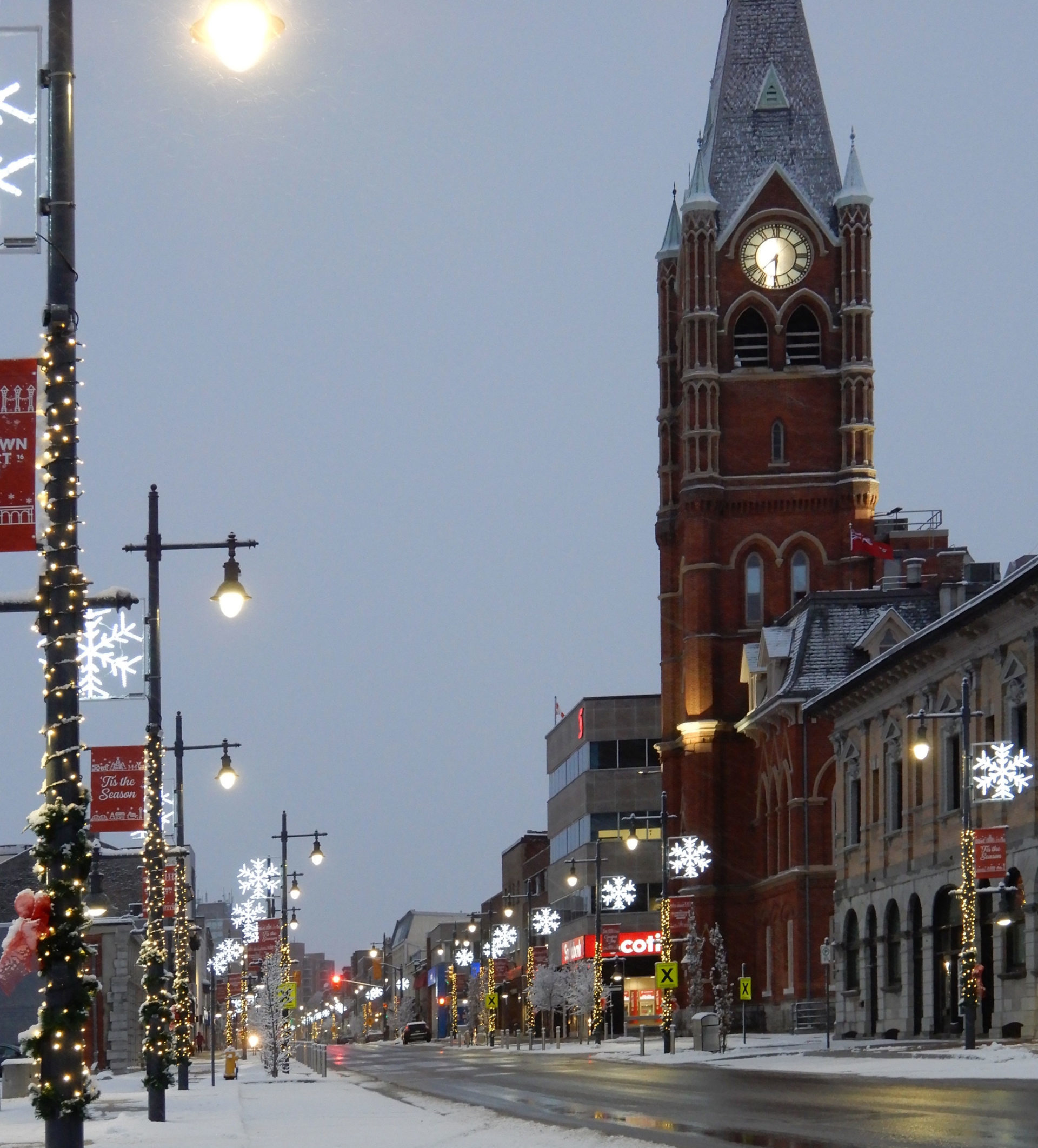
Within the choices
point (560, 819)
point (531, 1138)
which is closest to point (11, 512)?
point (531, 1138)

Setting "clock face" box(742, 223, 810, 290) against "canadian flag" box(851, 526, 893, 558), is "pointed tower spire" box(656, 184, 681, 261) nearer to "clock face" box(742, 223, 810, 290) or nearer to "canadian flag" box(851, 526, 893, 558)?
"clock face" box(742, 223, 810, 290)

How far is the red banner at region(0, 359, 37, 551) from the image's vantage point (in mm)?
14805

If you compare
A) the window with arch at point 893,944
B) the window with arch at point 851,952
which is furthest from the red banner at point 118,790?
the window with arch at point 851,952

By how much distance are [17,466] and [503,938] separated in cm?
12292

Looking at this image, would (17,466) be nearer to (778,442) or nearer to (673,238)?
(778,442)

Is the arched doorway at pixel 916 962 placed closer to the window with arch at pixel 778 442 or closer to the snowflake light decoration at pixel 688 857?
the snowflake light decoration at pixel 688 857

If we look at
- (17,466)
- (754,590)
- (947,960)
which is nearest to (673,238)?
(754,590)

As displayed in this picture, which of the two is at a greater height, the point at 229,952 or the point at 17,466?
the point at 17,466

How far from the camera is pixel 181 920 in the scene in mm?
46312

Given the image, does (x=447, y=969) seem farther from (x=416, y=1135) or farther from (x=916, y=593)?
(x=416, y=1135)

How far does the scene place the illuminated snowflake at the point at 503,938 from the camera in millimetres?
135250

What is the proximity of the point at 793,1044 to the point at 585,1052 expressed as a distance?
1086 cm

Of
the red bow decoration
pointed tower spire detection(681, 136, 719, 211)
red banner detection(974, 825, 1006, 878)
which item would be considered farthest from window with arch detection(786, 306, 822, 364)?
the red bow decoration

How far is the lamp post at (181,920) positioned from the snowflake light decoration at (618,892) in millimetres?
53829
